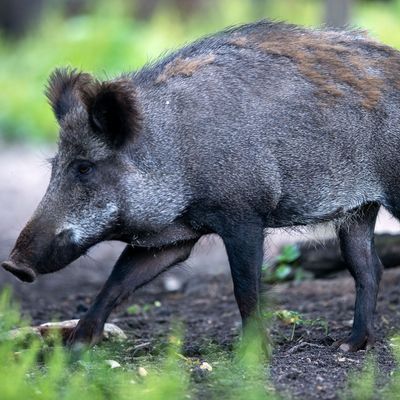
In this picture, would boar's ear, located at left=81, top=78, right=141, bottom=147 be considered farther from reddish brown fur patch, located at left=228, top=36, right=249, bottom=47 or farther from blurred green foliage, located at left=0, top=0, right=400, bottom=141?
blurred green foliage, located at left=0, top=0, right=400, bottom=141

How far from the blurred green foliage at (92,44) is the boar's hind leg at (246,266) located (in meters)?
7.36

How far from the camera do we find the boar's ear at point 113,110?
228 inches

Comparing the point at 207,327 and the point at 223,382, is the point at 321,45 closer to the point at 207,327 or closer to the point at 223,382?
the point at 207,327

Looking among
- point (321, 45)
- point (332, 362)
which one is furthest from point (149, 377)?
point (321, 45)

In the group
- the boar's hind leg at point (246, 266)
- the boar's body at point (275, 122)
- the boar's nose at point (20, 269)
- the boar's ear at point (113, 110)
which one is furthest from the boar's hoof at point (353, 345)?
the boar's nose at point (20, 269)

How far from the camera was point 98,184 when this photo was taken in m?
5.90

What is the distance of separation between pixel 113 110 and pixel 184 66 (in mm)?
623

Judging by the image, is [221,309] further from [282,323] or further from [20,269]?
[20,269]

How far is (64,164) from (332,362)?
70.5 inches

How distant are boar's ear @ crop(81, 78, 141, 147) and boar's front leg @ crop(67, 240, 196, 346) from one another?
2.34 feet

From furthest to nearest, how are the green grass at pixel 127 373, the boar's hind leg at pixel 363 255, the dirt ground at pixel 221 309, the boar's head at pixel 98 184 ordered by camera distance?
the boar's hind leg at pixel 363 255 → the boar's head at pixel 98 184 → the dirt ground at pixel 221 309 → the green grass at pixel 127 373

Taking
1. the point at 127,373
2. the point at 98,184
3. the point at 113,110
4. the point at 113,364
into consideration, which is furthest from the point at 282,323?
the point at 127,373

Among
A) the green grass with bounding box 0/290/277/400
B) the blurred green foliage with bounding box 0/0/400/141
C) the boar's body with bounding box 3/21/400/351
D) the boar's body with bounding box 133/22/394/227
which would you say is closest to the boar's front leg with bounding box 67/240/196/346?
the boar's body with bounding box 3/21/400/351

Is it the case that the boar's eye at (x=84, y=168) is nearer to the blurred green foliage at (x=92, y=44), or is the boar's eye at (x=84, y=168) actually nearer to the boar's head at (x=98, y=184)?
the boar's head at (x=98, y=184)
